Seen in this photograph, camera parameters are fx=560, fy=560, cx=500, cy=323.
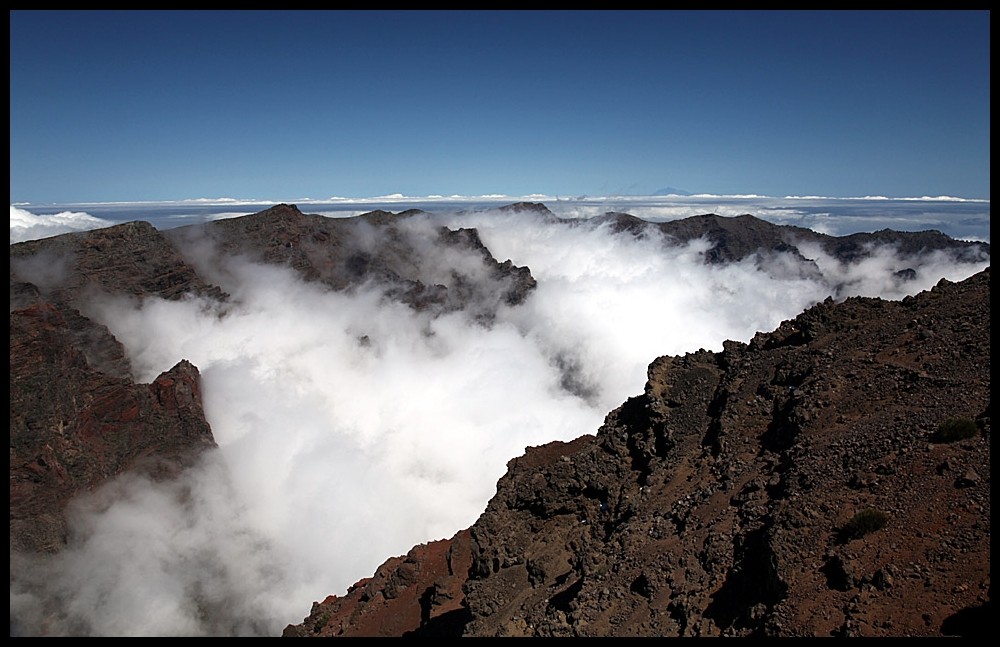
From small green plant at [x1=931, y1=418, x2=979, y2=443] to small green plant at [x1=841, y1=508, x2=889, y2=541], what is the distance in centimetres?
246

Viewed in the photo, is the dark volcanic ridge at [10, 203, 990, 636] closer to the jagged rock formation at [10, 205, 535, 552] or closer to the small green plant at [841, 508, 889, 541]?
the small green plant at [841, 508, 889, 541]

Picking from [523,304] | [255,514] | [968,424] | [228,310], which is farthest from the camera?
[523,304]

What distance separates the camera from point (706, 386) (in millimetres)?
18328

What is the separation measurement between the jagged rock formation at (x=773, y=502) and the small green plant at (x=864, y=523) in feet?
0.16

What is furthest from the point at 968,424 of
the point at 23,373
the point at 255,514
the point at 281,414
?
the point at 281,414

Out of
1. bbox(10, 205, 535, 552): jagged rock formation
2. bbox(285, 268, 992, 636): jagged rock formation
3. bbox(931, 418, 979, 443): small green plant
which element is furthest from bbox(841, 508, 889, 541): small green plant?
bbox(10, 205, 535, 552): jagged rock formation

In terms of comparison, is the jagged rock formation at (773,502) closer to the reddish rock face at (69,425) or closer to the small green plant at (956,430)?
the small green plant at (956,430)

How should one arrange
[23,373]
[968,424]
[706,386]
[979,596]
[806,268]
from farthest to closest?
[806,268]
[23,373]
[706,386]
[968,424]
[979,596]

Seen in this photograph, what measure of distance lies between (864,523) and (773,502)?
2189 mm

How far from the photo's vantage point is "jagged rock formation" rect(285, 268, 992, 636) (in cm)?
916

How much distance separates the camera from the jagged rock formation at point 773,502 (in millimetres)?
9164

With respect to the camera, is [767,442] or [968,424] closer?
[968,424]
